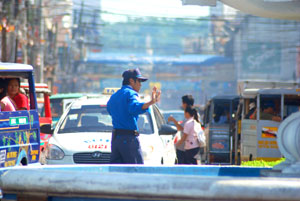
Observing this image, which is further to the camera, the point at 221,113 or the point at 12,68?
the point at 221,113

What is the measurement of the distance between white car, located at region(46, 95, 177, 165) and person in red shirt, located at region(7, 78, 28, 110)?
748mm

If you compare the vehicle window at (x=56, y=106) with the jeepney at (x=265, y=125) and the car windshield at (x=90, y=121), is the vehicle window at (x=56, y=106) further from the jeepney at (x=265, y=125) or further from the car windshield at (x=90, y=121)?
the car windshield at (x=90, y=121)

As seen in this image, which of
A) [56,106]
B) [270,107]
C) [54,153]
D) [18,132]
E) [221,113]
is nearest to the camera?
[18,132]

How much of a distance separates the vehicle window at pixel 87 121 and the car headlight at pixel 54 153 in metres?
0.82

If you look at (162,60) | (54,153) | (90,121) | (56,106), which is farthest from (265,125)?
(162,60)

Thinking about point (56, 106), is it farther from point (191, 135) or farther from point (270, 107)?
point (191, 135)

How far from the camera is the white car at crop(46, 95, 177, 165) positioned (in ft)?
36.0

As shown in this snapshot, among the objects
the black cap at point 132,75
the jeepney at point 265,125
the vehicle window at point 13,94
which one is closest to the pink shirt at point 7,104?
the vehicle window at point 13,94

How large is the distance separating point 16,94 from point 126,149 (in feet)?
14.1

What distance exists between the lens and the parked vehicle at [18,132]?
32.5ft

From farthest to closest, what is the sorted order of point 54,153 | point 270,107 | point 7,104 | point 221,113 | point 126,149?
point 221,113
point 270,107
point 54,153
point 7,104
point 126,149

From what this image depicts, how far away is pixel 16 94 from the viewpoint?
1162 cm

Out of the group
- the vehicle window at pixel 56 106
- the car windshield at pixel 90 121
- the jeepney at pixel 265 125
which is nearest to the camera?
the car windshield at pixel 90 121

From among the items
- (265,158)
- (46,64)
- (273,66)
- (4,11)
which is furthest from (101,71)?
(265,158)
